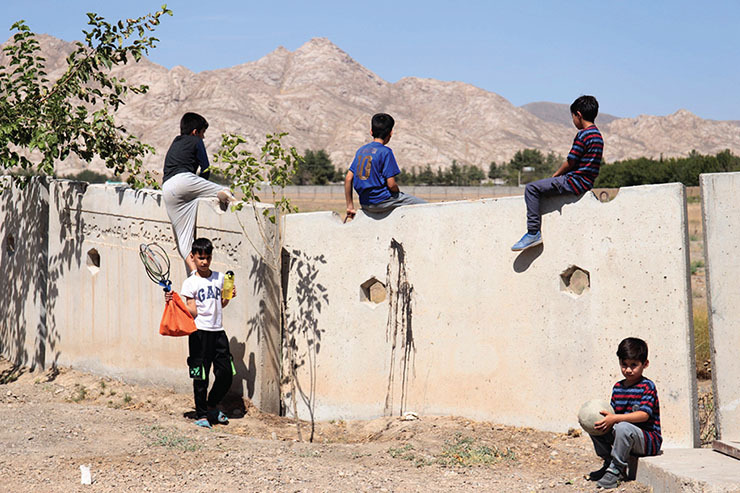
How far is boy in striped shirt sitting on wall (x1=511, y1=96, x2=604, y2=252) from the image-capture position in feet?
17.5

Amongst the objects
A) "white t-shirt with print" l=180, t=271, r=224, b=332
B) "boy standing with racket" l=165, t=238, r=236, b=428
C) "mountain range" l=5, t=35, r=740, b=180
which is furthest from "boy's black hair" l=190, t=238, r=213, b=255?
"mountain range" l=5, t=35, r=740, b=180

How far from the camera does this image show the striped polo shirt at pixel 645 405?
4.48 m

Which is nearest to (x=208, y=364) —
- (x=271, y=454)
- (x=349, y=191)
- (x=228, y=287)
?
(x=228, y=287)

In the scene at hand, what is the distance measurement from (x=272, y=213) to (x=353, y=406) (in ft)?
5.78

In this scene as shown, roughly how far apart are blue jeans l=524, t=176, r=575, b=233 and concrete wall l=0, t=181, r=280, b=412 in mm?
2292

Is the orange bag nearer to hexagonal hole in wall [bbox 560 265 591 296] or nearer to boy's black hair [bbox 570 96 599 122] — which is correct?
hexagonal hole in wall [bbox 560 265 591 296]

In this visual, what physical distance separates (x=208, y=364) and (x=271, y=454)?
1.35 m

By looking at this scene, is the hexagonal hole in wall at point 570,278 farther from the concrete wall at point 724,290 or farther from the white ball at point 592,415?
the white ball at point 592,415

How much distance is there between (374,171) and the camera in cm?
635

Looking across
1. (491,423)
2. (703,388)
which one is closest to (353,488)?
(491,423)

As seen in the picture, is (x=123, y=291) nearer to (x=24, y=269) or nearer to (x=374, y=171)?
(x=24, y=269)

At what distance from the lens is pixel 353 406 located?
262 inches

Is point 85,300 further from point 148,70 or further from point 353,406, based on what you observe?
point 148,70

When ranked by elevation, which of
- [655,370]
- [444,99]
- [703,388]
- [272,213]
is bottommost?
[703,388]
